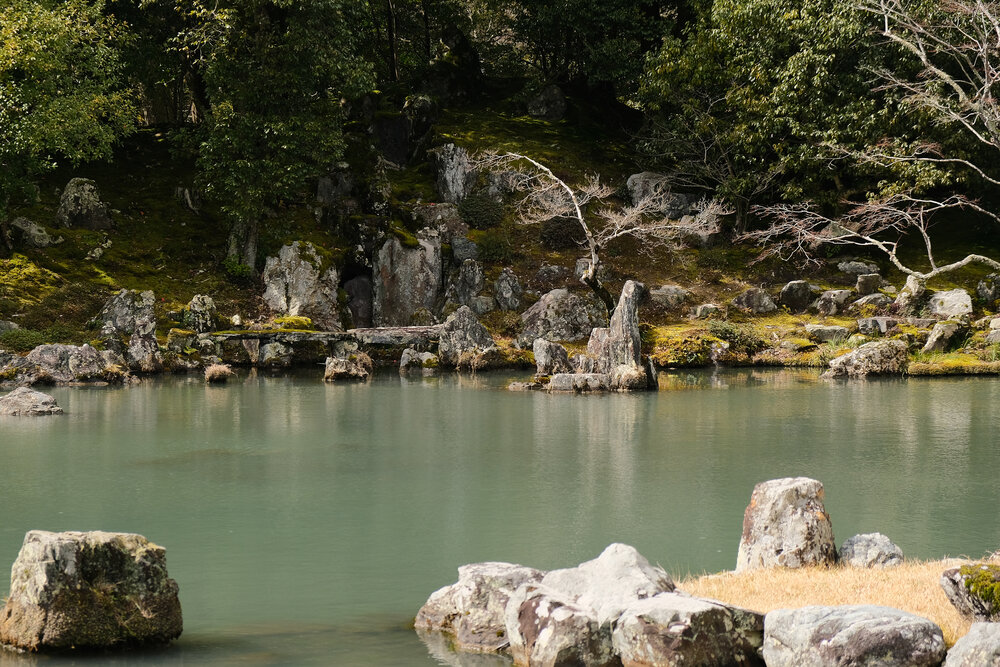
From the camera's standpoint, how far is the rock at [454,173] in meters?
42.4

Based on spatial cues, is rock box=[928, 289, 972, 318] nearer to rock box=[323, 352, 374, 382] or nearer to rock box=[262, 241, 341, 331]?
rock box=[323, 352, 374, 382]

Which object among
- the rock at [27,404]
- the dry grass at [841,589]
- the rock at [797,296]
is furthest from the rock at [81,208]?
the dry grass at [841,589]

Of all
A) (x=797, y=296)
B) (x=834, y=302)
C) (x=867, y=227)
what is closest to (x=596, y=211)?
(x=797, y=296)

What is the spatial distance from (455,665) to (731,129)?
117ft

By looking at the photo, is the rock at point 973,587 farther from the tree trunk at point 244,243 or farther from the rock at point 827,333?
the tree trunk at point 244,243

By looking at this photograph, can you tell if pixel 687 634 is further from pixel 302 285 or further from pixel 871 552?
pixel 302 285

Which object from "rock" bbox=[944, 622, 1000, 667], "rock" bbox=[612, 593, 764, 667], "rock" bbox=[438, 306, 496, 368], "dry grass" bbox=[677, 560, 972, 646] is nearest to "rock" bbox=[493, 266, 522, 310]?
"rock" bbox=[438, 306, 496, 368]

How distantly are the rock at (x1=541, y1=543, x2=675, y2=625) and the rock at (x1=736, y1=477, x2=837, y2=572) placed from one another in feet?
5.61

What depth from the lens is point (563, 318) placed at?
34969 mm

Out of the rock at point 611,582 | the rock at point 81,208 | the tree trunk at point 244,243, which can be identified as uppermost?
the rock at point 81,208

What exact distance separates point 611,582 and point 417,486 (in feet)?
22.1

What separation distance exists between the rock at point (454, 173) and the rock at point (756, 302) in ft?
44.2

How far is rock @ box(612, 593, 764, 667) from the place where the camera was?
6707mm

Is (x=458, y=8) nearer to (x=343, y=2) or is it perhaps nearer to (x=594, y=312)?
(x=343, y=2)
